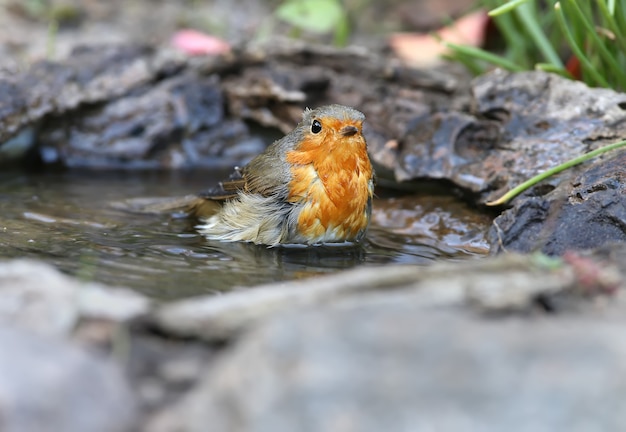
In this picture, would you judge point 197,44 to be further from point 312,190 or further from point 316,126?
point 312,190

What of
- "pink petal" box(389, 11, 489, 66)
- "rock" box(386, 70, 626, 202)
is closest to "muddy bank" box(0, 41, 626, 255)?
"rock" box(386, 70, 626, 202)

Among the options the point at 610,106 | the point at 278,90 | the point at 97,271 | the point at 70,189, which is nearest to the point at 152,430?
the point at 97,271

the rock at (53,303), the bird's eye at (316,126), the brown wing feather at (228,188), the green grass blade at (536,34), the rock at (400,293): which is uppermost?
the green grass blade at (536,34)

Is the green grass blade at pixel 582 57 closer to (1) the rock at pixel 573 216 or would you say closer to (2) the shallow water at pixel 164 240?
(1) the rock at pixel 573 216

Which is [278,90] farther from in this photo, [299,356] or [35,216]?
[299,356]

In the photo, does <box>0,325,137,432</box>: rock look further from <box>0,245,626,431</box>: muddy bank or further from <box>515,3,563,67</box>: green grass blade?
<box>515,3,563,67</box>: green grass blade

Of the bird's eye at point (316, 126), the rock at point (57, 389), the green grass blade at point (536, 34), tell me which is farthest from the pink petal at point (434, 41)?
the rock at point (57, 389)

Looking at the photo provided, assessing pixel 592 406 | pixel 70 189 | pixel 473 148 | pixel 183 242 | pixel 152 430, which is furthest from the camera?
pixel 70 189
